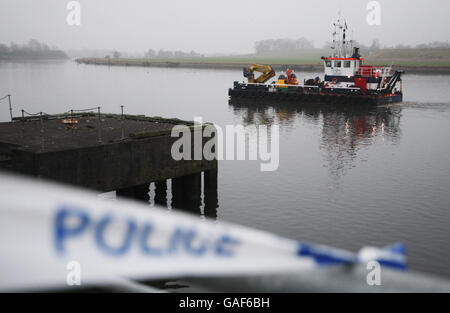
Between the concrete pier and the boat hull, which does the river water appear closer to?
the concrete pier

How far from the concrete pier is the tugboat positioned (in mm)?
55039

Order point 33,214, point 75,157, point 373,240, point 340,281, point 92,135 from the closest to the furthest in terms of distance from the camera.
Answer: point 340,281 → point 33,214 → point 75,157 → point 373,240 → point 92,135

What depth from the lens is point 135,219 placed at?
648cm

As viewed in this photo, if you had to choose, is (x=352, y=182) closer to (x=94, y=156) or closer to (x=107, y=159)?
(x=107, y=159)

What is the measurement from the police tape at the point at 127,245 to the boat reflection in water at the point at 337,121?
28.8m

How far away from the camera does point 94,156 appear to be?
785 inches

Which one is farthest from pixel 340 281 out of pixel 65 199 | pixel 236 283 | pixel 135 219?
pixel 65 199

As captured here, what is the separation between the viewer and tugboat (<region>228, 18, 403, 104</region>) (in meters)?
76.6

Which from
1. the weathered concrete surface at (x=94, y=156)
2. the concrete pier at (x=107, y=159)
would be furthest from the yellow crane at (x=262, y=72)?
the weathered concrete surface at (x=94, y=156)

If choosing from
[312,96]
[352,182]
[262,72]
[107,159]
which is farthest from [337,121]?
[107,159]

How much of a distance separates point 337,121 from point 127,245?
60.1 m

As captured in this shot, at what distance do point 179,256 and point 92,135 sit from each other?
1878cm

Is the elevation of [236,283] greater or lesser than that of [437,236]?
greater

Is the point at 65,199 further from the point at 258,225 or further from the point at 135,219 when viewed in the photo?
the point at 258,225
